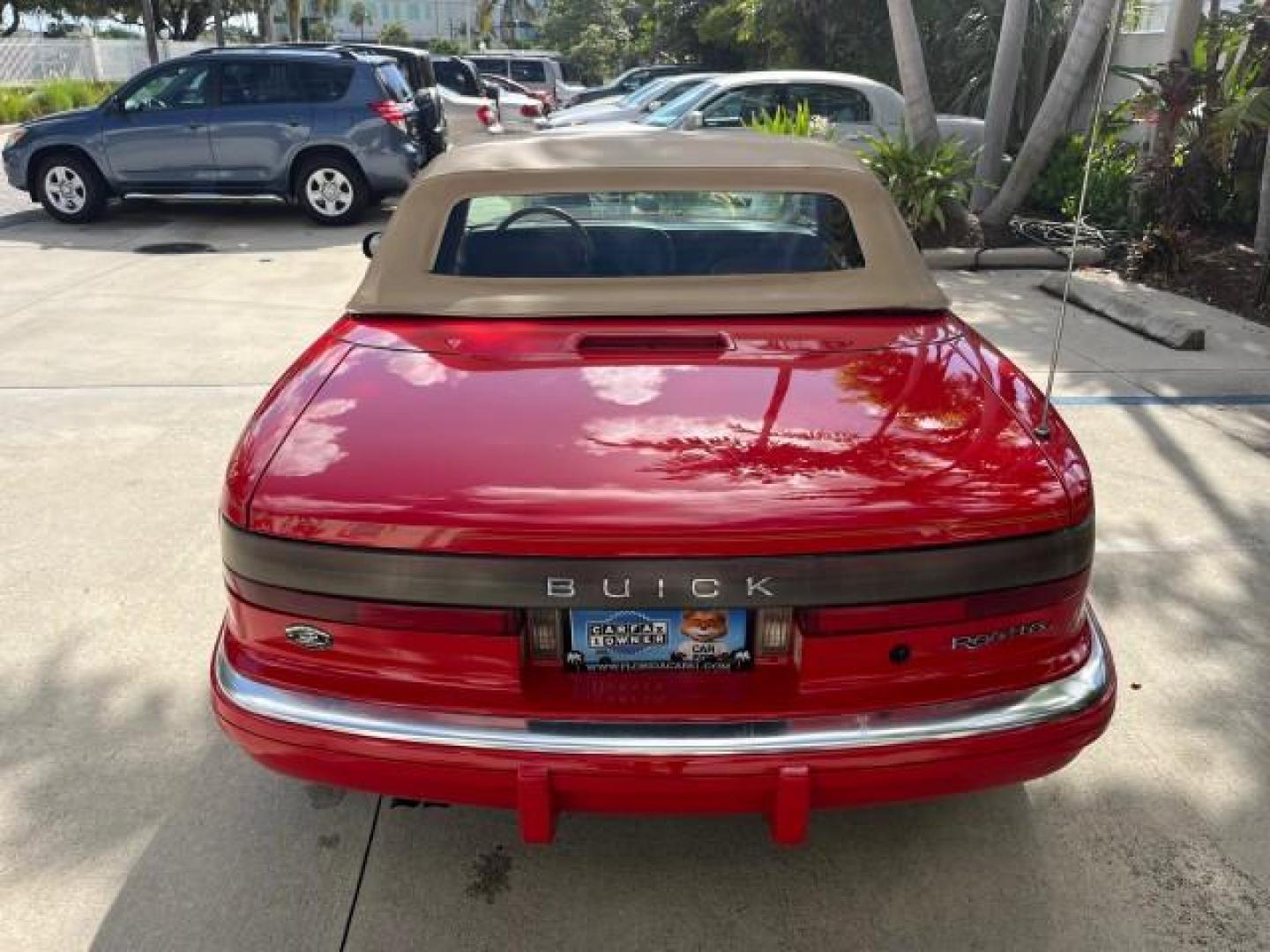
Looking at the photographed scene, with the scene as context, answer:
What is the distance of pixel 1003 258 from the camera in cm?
954

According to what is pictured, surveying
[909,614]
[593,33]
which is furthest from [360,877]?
[593,33]

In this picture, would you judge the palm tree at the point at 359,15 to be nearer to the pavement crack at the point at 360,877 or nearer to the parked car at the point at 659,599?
the pavement crack at the point at 360,877

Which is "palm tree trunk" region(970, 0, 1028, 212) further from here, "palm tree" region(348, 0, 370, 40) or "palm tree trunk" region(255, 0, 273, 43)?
"palm tree" region(348, 0, 370, 40)

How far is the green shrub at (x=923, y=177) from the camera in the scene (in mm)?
9633

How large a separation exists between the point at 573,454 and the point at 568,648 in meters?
0.38

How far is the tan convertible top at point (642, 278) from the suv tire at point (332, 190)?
340 inches

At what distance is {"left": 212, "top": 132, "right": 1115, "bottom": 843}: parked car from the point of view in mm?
1904

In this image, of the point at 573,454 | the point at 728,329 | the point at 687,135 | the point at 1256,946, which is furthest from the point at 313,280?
the point at 1256,946

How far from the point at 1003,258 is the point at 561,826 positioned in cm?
831

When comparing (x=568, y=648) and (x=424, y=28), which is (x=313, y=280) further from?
(x=424, y=28)

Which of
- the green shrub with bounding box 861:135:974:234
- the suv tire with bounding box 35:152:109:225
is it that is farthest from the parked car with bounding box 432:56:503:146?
the green shrub with bounding box 861:135:974:234

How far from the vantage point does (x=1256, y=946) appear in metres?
2.26

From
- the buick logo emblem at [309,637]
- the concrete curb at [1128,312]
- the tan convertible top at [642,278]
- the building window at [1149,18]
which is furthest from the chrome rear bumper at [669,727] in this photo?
the building window at [1149,18]

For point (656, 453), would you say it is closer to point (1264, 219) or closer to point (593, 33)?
point (1264, 219)
